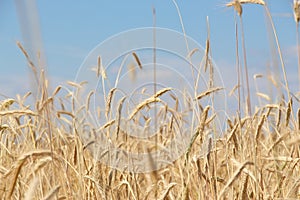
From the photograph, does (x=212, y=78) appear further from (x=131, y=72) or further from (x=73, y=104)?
(x=73, y=104)

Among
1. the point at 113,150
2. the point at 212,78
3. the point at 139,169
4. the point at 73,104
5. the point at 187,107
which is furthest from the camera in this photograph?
the point at 187,107

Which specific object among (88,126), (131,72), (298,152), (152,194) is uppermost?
(131,72)

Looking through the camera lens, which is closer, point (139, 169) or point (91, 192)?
point (91, 192)

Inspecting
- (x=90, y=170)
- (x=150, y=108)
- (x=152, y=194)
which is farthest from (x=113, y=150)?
(x=150, y=108)

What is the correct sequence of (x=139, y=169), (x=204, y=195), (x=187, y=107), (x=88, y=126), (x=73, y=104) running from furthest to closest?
1. (x=187, y=107)
2. (x=88, y=126)
3. (x=73, y=104)
4. (x=139, y=169)
5. (x=204, y=195)

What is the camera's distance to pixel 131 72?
189 centimetres

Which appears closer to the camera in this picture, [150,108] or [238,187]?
[238,187]

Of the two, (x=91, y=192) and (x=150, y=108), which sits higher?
(x=150, y=108)

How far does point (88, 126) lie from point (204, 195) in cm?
122

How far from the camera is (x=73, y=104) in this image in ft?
7.80

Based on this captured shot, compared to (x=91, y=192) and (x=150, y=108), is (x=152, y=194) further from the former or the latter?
(x=150, y=108)

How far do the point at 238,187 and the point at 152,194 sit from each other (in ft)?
1.11

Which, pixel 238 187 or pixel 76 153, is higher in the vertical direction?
pixel 76 153

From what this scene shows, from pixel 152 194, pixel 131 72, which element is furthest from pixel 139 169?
pixel 131 72
